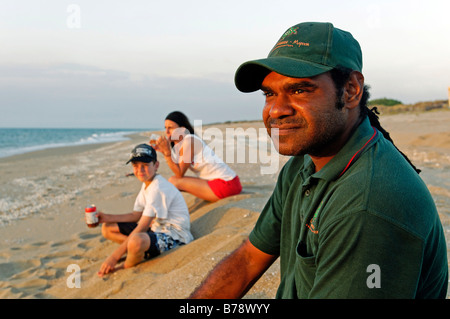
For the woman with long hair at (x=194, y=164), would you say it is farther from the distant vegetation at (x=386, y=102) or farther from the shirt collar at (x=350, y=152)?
the distant vegetation at (x=386, y=102)

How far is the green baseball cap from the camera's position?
148 cm

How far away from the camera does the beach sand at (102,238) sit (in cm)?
334

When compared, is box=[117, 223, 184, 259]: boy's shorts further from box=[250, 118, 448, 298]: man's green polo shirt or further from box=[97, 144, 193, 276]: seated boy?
box=[250, 118, 448, 298]: man's green polo shirt

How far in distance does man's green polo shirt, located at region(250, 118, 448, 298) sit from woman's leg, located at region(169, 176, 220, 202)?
4.11 m

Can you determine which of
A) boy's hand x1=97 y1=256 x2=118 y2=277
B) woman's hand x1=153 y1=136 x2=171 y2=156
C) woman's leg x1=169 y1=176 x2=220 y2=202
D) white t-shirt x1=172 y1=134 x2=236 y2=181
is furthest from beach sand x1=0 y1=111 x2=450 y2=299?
woman's hand x1=153 y1=136 x2=171 y2=156

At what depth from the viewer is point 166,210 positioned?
4223 mm

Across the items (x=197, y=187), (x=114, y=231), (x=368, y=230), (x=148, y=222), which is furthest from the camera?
(x=197, y=187)

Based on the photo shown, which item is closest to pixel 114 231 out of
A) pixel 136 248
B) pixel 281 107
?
pixel 136 248

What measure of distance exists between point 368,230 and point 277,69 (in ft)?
2.42

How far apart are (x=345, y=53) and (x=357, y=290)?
0.96m

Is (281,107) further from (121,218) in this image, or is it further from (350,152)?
(121,218)
